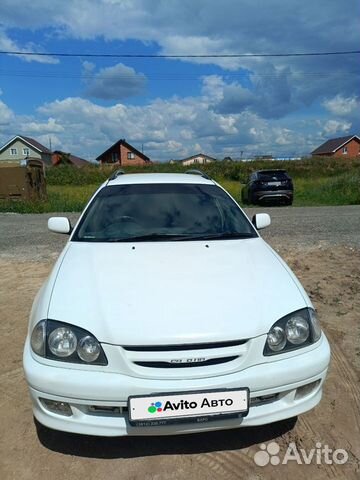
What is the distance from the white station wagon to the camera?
6.44 feet

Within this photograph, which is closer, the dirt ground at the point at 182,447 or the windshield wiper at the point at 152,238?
the dirt ground at the point at 182,447

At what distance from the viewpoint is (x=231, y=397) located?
1973mm

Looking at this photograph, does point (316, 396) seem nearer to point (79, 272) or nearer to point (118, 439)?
point (118, 439)

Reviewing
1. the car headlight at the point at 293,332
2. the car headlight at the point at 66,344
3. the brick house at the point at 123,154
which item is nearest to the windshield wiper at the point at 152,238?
the car headlight at the point at 66,344

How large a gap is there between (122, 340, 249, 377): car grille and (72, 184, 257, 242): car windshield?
4.05 ft

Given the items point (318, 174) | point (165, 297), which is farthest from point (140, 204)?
point (318, 174)

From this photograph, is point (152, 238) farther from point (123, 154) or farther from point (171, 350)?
point (123, 154)

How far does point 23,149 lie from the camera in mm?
65188

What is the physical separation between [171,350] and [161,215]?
64.4 inches

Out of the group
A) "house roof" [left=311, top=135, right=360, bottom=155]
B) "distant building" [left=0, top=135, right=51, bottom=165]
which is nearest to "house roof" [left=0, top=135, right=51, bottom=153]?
"distant building" [left=0, top=135, right=51, bottom=165]

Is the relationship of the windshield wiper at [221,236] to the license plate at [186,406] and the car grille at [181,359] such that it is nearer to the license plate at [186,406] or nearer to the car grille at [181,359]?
the car grille at [181,359]

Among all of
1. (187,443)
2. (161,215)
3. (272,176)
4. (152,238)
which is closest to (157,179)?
(161,215)

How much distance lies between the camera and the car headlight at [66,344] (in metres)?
2.03

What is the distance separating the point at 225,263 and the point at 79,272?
0.94m
